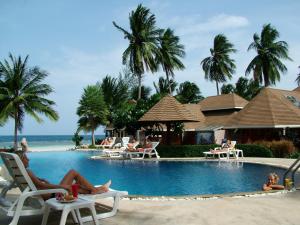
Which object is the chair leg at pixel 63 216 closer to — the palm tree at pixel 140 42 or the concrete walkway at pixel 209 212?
the concrete walkway at pixel 209 212

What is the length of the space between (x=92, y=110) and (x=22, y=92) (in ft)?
55.8

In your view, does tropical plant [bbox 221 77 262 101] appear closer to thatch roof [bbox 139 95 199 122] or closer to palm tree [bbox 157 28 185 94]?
palm tree [bbox 157 28 185 94]

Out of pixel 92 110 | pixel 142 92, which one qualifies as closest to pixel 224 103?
pixel 92 110

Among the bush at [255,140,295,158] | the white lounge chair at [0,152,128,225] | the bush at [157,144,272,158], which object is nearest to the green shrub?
the bush at [157,144,272,158]

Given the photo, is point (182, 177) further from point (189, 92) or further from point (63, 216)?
point (189, 92)

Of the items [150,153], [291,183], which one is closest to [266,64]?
[150,153]

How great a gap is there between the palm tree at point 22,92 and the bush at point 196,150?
837cm

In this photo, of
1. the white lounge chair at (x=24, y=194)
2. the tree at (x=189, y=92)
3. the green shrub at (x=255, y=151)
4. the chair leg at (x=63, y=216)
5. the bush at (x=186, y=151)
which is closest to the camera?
the chair leg at (x=63, y=216)

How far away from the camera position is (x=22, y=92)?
26656mm

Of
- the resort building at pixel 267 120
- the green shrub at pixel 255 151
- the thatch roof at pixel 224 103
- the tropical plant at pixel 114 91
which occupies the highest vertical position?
the tropical plant at pixel 114 91

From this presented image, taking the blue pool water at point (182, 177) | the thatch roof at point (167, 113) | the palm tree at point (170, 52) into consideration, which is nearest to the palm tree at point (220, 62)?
the palm tree at point (170, 52)

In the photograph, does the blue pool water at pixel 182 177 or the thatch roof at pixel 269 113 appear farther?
the thatch roof at pixel 269 113

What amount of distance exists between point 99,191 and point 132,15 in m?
36.6

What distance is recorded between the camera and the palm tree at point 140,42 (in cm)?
3991
